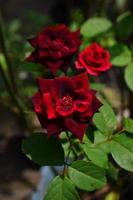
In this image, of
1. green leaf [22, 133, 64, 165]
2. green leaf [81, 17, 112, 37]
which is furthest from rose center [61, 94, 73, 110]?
green leaf [81, 17, 112, 37]

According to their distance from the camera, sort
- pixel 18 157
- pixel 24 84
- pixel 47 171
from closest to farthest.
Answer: pixel 47 171 → pixel 18 157 → pixel 24 84

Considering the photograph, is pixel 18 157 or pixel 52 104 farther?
pixel 18 157

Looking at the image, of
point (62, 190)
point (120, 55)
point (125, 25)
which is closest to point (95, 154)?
point (62, 190)

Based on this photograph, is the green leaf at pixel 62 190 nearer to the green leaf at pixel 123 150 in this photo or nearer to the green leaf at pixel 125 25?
the green leaf at pixel 123 150

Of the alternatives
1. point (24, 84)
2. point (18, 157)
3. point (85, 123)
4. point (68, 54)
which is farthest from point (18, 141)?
→ point (85, 123)

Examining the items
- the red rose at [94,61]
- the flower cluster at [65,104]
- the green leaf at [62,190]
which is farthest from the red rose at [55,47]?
the green leaf at [62,190]

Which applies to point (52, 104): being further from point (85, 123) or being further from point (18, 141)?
point (18, 141)
